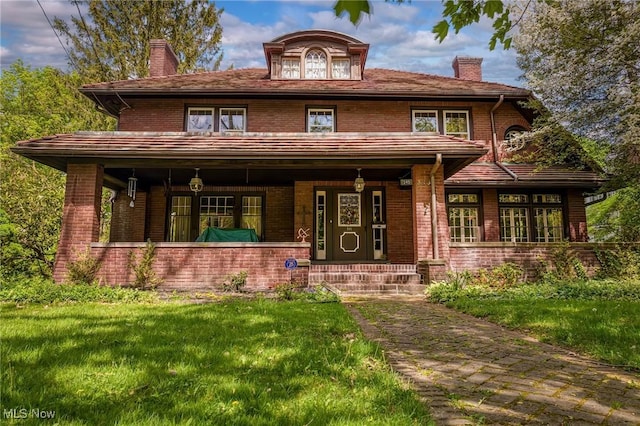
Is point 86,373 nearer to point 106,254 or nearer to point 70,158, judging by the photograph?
point 106,254

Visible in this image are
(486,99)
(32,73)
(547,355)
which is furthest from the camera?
(32,73)

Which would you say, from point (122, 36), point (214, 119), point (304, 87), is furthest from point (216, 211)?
point (122, 36)

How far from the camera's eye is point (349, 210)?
12.5 meters

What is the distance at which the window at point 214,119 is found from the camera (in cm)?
1323

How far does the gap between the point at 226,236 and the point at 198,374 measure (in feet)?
27.7

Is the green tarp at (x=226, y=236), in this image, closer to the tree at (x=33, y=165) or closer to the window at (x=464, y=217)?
the tree at (x=33, y=165)

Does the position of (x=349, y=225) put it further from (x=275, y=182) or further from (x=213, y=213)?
(x=213, y=213)

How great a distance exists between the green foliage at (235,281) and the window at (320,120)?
6330mm

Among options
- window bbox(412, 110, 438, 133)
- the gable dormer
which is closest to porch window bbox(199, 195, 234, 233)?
the gable dormer

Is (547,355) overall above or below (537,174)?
below

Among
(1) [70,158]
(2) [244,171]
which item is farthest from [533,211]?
(1) [70,158]

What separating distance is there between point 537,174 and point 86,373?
13506mm

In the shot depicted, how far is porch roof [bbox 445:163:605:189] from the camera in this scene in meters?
12.0

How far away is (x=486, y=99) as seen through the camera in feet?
44.0
